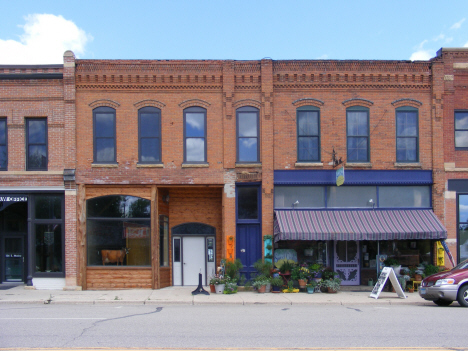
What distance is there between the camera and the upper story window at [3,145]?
18656 millimetres

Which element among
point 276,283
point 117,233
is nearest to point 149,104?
point 117,233

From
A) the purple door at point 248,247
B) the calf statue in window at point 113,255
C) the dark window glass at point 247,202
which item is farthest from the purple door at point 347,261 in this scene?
the calf statue in window at point 113,255

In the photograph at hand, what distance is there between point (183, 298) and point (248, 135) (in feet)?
21.7

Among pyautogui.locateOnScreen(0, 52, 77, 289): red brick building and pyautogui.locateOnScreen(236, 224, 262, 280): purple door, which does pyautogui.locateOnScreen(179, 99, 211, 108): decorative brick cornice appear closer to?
pyautogui.locateOnScreen(0, 52, 77, 289): red brick building

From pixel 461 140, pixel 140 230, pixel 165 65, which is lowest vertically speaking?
pixel 140 230

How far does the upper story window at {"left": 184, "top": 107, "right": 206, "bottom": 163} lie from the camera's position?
18.9 metres

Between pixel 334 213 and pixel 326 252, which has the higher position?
pixel 334 213

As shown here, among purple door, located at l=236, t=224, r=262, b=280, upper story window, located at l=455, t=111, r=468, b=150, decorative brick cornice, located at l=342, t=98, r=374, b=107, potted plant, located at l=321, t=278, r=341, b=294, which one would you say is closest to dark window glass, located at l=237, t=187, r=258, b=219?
purple door, located at l=236, t=224, r=262, b=280

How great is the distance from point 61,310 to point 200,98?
9.24 m

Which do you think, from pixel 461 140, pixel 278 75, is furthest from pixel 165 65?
pixel 461 140

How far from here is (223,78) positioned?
18766 millimetres

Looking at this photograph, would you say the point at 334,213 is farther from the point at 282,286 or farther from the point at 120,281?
the point at 120,281

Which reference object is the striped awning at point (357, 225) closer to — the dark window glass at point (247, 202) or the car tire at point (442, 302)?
the dark window glass at point (247, 202)

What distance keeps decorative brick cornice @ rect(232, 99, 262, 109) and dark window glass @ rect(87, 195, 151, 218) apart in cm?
495
